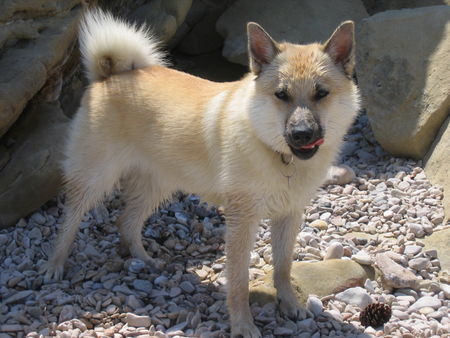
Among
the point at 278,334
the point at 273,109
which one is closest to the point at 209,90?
the point at 273,109

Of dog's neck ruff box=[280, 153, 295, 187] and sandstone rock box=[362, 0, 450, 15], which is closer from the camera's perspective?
dog's neck ruff box=[280, 153, 295, 187]

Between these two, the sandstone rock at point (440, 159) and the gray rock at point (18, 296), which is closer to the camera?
the gray rock at point (18, 296)

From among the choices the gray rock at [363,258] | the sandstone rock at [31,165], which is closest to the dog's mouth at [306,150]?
the gray rock at [363,258]

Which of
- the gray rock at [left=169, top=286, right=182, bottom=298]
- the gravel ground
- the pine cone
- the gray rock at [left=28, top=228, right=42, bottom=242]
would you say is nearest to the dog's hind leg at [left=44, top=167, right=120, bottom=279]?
the gravel ground

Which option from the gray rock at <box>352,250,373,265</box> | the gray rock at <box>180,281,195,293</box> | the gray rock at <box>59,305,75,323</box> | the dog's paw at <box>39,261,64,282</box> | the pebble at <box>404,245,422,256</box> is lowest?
the dog's paw at <box>39,261,64,282</box>

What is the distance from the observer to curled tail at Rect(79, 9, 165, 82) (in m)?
4.73

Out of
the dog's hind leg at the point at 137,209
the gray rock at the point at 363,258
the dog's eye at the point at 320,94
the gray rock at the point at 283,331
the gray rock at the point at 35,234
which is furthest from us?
the gray rock at the point at 35,234

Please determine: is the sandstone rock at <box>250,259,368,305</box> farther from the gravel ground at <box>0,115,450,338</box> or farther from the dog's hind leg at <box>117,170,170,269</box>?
the dog's hind leg at <box>117,170,170,269</box>

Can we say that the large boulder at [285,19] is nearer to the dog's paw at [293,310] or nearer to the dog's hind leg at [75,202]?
the dog's hind leg at [75,202]

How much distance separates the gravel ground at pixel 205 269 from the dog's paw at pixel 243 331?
10 centimetres

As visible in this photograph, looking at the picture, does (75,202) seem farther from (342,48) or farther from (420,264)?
(420,264)

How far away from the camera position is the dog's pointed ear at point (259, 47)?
3973 millimetres

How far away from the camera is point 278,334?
13.5 ft

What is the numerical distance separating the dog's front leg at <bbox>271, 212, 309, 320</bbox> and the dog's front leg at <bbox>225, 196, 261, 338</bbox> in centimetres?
33
